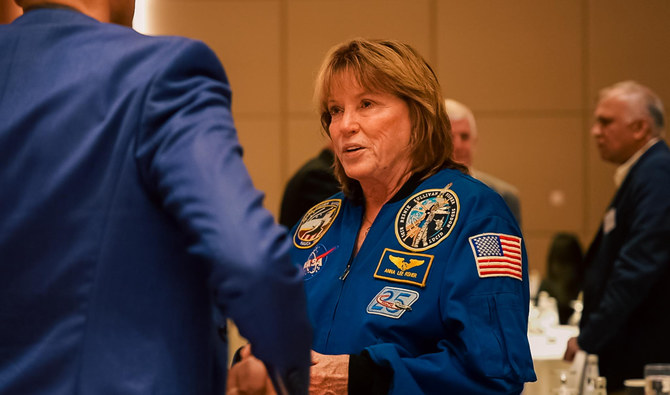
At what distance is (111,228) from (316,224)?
1.23 meters

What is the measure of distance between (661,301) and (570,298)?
187 cm

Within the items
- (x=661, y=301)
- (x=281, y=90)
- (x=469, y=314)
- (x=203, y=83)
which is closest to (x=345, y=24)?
(x=281, y=90)

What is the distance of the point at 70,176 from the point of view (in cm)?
99

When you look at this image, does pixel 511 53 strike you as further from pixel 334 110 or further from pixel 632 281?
pixel 334 110

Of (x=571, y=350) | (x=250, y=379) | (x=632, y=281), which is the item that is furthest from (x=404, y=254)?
(x=632, y=281)

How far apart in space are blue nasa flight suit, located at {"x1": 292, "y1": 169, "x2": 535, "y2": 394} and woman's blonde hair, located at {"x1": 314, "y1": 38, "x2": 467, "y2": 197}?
108mm

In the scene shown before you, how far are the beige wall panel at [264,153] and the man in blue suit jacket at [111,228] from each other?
226 inches

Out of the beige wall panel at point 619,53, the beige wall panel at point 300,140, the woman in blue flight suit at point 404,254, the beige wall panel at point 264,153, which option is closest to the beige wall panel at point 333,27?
the beige wall panel at point 300,140

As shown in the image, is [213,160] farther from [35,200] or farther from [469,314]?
[469,314]

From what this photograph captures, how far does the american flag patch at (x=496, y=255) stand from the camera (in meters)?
1.76

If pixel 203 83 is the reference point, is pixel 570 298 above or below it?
below

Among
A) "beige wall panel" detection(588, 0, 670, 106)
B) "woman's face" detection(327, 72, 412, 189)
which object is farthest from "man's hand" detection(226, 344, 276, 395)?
"beige wall panel" detection(588, 0, 670, 106)

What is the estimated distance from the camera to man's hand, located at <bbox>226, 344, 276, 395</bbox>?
1.04 meters

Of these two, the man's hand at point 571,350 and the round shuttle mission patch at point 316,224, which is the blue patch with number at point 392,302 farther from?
the man's hand at point 571,350
